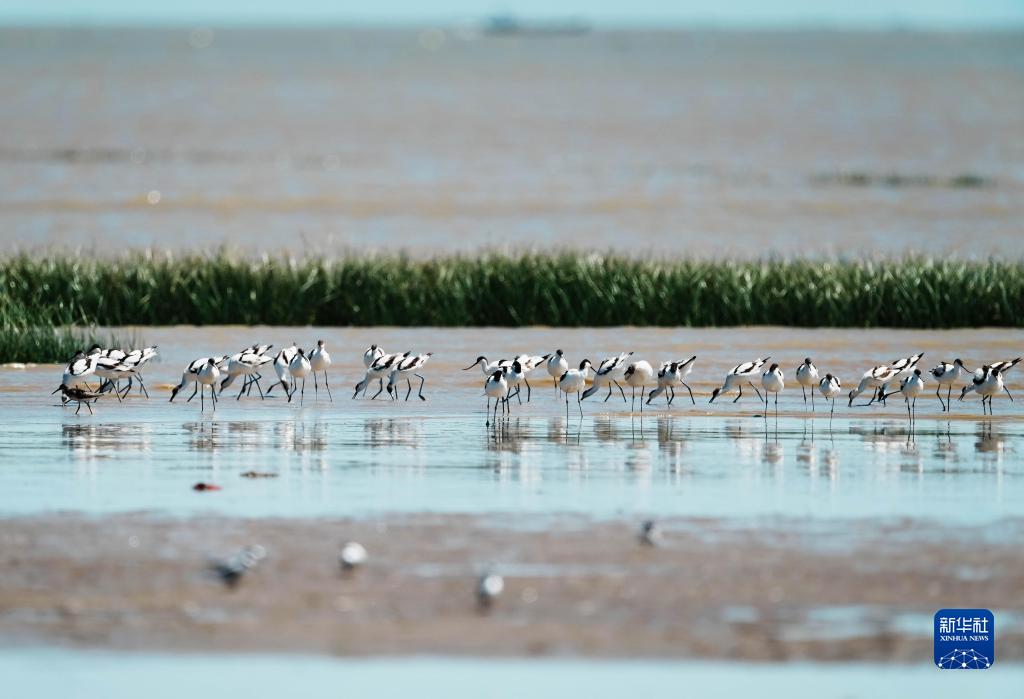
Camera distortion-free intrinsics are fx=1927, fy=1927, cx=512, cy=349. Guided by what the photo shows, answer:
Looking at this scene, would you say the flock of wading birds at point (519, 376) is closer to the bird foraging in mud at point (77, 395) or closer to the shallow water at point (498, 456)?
the bird foraging in mud at point (77, 395)

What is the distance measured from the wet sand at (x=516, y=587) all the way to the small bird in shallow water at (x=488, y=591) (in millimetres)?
50

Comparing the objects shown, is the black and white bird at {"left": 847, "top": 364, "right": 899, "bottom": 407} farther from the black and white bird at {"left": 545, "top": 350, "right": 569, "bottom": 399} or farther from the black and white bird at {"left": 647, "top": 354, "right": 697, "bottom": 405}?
the black and white bird at {"left": 545, "top": 350, "right": 569, "bottom": 399}

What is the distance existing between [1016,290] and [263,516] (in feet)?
58.3

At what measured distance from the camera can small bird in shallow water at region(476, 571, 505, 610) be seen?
1010 centimetres

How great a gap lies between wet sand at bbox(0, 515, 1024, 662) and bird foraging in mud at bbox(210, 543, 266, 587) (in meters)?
0.06

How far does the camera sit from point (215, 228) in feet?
222

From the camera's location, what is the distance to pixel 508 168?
99.6m

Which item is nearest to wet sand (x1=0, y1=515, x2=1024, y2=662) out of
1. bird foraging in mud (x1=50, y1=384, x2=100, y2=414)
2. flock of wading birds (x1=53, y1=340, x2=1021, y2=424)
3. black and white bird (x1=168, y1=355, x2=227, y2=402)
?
flock of wading birds (x1=53, y1=340, x2=1021, y2=424)

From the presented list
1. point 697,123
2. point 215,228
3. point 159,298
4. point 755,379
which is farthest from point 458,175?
point 755,379

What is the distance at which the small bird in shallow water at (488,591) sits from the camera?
33.1 ft

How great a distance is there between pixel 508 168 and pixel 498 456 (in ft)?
279

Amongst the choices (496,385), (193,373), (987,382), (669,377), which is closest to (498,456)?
(496,385)

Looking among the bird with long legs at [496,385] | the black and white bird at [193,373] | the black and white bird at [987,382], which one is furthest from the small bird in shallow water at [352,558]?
the black and white bird at [987,382]

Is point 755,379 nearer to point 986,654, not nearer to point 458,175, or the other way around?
point 986,654
